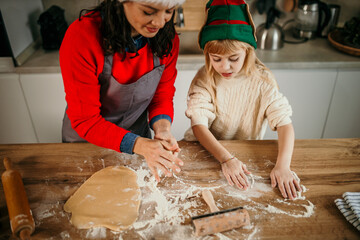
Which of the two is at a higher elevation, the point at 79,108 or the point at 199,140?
the point at 79,108

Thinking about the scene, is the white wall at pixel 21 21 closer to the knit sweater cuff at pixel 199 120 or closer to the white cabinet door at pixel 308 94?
the knit sweater cuff at pixel 199 120

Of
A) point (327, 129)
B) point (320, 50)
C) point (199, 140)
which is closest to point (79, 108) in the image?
point (199, 140)

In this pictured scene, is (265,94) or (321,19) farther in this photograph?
(321,19)

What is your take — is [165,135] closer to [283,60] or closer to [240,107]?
[240,107]

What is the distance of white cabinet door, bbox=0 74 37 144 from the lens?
5.94 ft

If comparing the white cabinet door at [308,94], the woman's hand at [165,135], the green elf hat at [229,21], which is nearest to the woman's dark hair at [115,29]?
the green elf hat at [229,21]

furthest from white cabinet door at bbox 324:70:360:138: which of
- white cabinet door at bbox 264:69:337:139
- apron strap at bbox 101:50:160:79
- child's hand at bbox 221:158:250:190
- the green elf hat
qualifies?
apron strap at bbox 101:50:160:79

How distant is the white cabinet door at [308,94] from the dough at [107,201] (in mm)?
1294

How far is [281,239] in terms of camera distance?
0.75 metres

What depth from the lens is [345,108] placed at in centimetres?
198

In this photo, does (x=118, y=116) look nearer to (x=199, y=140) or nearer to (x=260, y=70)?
(x=199, y=140)

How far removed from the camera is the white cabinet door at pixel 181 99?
1.85 metres

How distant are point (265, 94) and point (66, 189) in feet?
2.82

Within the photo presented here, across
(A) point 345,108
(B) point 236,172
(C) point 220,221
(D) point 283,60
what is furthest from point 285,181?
(A) point 345,108
